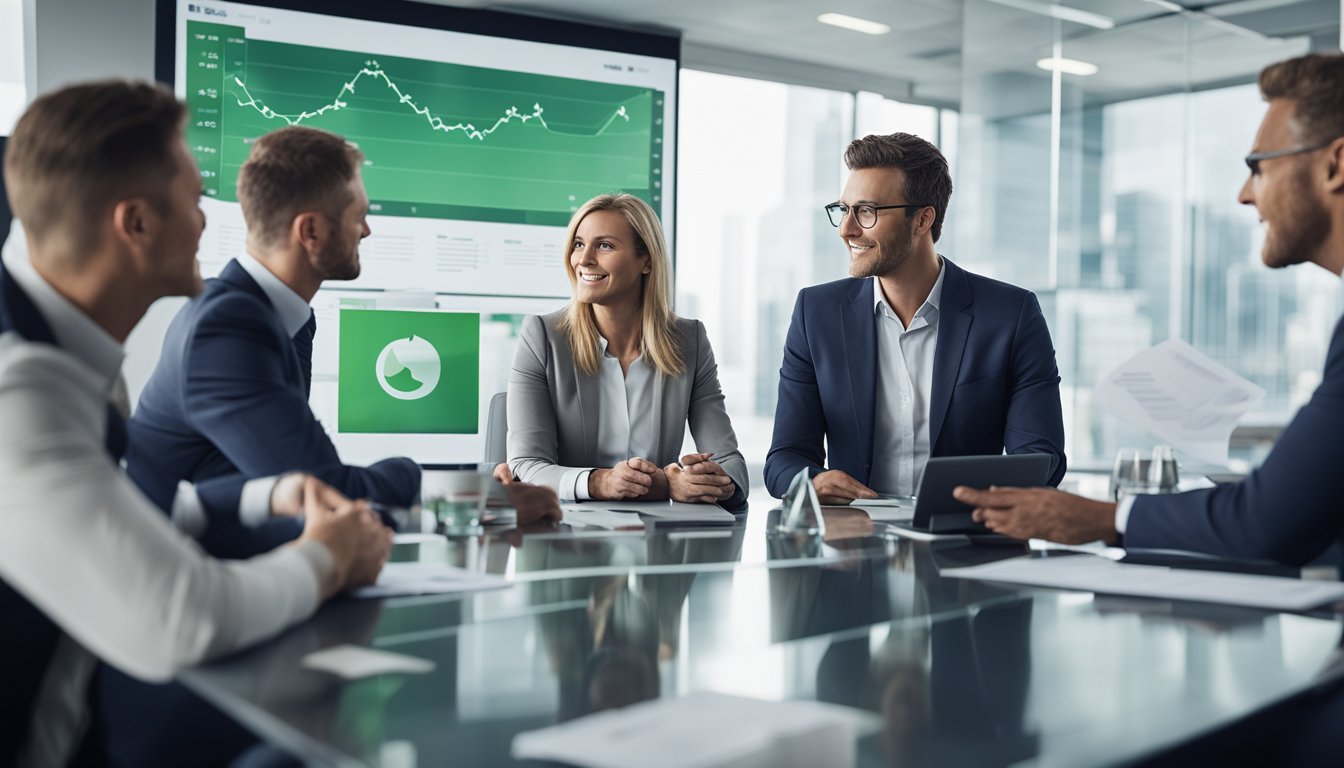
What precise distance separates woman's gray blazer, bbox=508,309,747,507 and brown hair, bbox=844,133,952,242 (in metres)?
0.71

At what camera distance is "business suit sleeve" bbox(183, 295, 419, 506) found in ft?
5.84

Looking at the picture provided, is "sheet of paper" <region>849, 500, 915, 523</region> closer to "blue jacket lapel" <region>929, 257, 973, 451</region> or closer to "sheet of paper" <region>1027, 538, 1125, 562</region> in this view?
"sheet of paper" <region>1027, 538, 1125, 562</region>

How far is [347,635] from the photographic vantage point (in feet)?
3.83

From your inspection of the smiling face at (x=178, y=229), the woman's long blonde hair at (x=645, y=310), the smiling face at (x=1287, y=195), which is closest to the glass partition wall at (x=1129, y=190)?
the woman's long blonde hair at (x=645, y=310)

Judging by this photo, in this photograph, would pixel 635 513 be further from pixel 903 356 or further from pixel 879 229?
pixel 879 229

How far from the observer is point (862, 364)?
9.86ft

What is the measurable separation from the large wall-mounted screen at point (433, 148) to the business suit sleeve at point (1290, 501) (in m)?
3.79

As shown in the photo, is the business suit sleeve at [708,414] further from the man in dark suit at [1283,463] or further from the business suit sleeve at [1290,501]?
the business suit sleeve at [1290,501]

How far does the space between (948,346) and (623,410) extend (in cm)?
87

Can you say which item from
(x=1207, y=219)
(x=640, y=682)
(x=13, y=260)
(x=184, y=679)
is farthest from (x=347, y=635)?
(x=1207, y=219)

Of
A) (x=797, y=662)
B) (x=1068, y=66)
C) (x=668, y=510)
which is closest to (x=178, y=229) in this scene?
(x=797, y=662)

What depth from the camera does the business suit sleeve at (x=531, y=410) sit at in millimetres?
2908

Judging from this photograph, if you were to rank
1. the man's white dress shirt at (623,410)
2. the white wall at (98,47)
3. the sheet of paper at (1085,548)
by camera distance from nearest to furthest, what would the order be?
the sheet of paper at (1085,548) < the man's white dress shirt at (623,410) < the white wall at (98,47)

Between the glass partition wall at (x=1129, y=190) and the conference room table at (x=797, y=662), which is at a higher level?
the glass partition wall at (x=1129, y=190)
